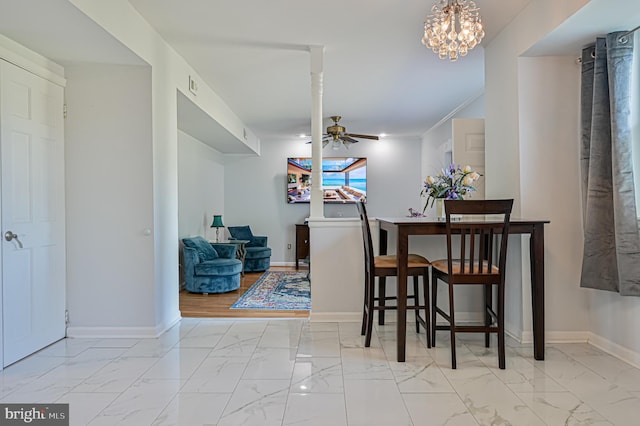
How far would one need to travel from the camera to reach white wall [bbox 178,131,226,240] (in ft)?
18.0

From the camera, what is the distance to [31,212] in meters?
2.79

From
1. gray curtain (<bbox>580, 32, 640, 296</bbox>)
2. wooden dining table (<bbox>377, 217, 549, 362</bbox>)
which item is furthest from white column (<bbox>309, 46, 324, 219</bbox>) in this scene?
gray curtain (<bbox>580, 32, 640, 296</bbox>)

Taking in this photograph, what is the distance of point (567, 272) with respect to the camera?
2920mm

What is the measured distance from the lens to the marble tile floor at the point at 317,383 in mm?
1906

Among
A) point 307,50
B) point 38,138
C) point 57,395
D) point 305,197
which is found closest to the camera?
point 57,395

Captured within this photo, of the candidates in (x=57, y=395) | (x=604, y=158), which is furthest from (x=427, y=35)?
(x=57, y=395)

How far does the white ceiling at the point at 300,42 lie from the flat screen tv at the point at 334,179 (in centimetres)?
228

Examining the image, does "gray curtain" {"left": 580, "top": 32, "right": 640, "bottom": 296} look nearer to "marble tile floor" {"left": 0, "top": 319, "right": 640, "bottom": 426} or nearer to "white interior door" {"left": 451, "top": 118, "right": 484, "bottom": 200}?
"marble tile floor" {"left": 0, "top": 319, "right": 640, "bottom": 426}

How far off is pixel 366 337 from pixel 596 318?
1.71 m

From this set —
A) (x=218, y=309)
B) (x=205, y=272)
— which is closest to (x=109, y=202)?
(x=218, y=309)

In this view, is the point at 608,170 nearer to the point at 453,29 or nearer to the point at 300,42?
the point at 453,29

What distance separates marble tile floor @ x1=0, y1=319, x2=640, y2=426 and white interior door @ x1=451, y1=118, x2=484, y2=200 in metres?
1.73

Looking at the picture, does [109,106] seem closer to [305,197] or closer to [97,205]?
[97,205]

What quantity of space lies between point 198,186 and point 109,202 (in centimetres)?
307
